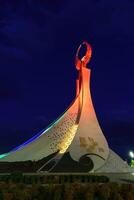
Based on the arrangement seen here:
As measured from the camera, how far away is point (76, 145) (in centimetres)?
2205

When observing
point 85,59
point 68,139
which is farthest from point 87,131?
point 85,59

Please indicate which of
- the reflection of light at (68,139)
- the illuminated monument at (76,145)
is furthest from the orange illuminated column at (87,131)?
the reflection of light at (68,139)

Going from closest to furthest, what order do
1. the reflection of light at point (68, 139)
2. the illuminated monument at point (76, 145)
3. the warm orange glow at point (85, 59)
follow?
the illuminated monument at point (76, 145) → the reflection of light at point (68, 139) → the warm orange glow at point (85, 59)

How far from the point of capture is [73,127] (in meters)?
23.0

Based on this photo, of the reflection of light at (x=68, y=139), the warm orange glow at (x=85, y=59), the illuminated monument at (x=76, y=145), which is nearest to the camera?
the illuminated monument at (x=76, y=145)

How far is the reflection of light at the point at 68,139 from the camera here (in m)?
21.9

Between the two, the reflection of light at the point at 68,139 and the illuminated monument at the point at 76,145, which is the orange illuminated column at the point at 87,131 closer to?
the illuminated monument at the point at 76,145

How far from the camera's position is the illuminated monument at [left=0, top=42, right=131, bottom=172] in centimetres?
2111

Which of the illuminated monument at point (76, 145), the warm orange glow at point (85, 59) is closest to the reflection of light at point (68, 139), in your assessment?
the illuminated monument at point (76, 145)

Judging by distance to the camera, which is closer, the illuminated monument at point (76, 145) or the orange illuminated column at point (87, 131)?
the illuminated monument at point (76, 145)

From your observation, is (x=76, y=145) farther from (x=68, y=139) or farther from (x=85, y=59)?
(x=85, y=59)

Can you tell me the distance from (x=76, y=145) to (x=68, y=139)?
2.17 ft

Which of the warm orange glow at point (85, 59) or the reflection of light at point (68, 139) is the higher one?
the warm orange glow at point (85, 59)

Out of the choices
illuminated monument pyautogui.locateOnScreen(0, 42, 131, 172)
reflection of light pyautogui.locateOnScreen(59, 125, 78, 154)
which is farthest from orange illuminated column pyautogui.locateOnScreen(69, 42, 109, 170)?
reflection of light pyautogui.locateOnScreen(59, 125, 78, 154)
